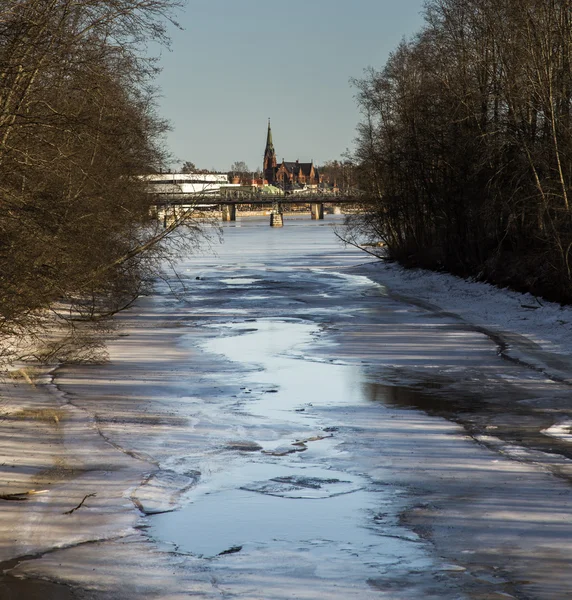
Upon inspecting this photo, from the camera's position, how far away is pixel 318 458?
1202cm

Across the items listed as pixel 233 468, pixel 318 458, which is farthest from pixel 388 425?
pixel 233 468

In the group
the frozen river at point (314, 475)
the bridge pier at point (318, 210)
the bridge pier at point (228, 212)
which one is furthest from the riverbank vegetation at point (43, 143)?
the bridge pier at point (318, 210)

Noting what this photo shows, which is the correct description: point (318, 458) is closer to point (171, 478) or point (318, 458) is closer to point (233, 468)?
point (233, 468)

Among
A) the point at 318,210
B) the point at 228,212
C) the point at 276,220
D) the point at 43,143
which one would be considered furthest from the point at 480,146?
the point at 318,210

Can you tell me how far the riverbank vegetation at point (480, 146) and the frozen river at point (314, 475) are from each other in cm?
745

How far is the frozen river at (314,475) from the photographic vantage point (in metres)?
8.12

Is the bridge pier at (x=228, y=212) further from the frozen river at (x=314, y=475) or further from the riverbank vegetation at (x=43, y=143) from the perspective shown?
the riverbank vegetation at (x=43, y=143)

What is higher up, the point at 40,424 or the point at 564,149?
the point at 564,149

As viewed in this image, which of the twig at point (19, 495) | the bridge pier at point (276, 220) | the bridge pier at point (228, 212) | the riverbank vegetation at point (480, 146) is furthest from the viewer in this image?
the bridge pier at point (228, 212)

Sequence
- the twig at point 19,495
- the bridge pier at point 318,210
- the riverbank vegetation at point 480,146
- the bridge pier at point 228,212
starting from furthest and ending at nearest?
the bridge pier at point 318,210
the bridge pier at point 228,212
the riverbank vegetation at point 480,146
the twig at point 19,495

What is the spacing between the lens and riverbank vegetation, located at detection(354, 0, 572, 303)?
28156 mm

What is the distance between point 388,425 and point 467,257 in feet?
95.5

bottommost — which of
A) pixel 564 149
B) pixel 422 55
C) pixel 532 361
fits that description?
pixel 532 361

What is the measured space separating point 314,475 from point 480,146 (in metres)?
25.4
